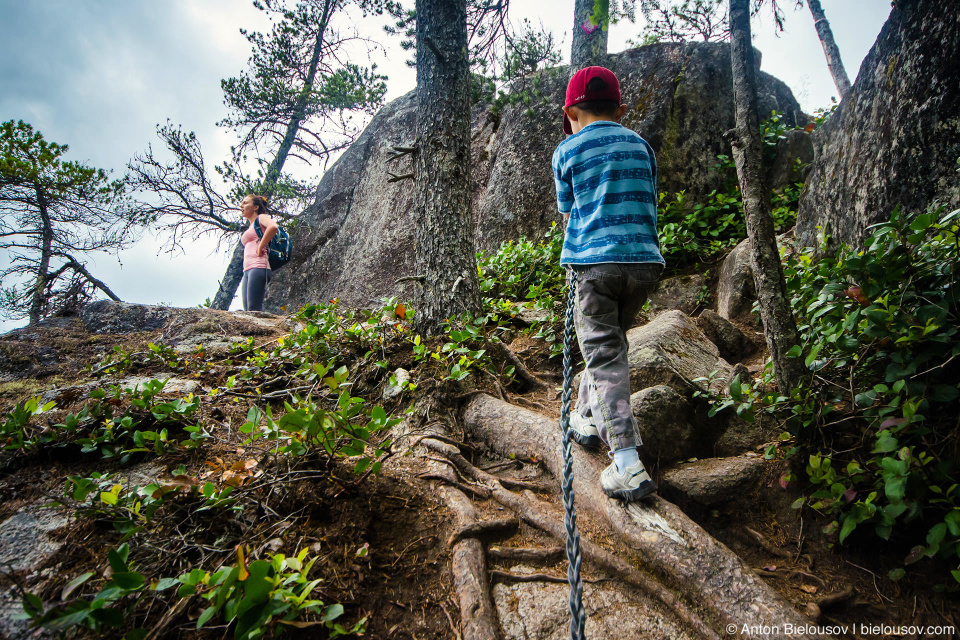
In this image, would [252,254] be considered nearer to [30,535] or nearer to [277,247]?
[277,247]

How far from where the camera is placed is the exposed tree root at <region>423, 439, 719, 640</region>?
170cm

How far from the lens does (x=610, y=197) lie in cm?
229

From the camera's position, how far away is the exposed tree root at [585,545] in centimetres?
170

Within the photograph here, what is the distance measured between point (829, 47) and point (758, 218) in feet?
41.9

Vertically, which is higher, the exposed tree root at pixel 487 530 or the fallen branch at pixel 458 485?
the fallen branch at pixel 458 485

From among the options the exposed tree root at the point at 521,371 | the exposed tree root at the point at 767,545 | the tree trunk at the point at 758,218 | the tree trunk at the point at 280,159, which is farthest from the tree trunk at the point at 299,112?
the exposed tree root at the point at 767,545

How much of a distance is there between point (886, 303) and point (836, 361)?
40 cm

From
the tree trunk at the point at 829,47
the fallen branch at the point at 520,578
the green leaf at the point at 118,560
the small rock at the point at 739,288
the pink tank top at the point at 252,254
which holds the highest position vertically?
the tree trunk at the point at 829,47

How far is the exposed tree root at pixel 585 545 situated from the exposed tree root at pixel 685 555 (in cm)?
2

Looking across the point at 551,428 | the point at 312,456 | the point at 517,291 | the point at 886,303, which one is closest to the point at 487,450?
the point at 551,428

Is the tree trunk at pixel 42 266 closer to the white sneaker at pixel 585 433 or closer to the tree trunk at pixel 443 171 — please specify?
the tree trunk at pixel 443 171

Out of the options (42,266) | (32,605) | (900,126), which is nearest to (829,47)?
(900,126)

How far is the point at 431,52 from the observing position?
4258mm

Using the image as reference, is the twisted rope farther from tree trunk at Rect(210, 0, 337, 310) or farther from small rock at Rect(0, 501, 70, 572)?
tree trunk at Rect(210, 0, 337, 310)
